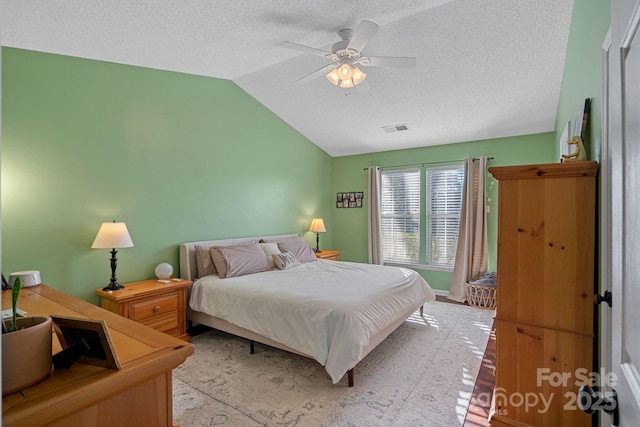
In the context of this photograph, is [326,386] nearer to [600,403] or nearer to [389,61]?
[600,403]

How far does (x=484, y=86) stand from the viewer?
3.72 m

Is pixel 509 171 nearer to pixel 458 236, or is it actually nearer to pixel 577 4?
pixel 577 4

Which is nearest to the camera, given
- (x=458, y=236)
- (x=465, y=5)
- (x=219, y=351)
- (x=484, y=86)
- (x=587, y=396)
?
(x=587, y=396)

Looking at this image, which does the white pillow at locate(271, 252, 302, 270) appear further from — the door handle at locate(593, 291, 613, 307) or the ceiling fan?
the door handle at locate(593, 291, 613, 307)

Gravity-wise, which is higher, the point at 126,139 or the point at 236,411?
the point at 126,139

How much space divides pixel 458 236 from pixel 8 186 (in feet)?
16.6

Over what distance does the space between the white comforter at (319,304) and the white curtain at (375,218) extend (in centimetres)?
175

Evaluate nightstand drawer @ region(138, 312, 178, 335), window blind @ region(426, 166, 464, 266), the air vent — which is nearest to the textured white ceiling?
the air vent

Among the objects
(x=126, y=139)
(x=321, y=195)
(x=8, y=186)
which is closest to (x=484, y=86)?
(x=321, y=195)

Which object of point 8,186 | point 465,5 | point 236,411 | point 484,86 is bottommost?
point 236,411

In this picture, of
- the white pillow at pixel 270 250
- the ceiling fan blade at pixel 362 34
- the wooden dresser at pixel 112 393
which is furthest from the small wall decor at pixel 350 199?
the wooden dresser at pixel 112 393

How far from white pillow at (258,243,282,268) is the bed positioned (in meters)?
0.01

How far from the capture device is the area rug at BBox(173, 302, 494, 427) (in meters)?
2.24

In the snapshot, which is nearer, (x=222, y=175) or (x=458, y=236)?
(x=222, y=175)
